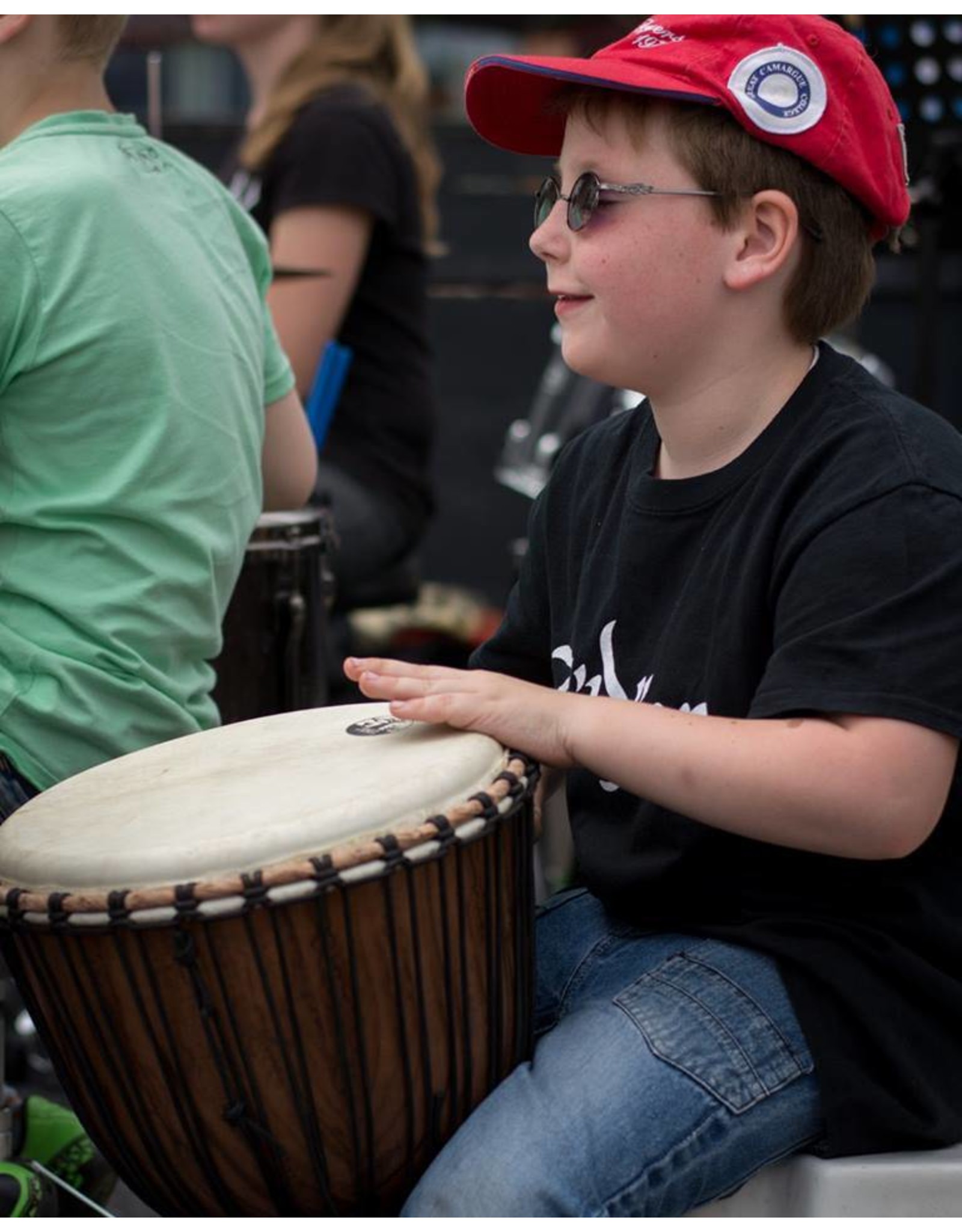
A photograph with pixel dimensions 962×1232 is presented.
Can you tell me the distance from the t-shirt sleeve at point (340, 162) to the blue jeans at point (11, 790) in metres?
1.95

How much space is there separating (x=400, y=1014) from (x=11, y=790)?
22.0 inches

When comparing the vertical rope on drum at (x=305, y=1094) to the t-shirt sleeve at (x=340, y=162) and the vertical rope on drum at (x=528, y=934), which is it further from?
the t-shirt sleeve at (x=340, y=162)

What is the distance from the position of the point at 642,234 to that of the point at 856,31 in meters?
2.96

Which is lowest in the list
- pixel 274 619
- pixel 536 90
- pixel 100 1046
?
pixel 274 619

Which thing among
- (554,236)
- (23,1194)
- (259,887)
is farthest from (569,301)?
(23,1194)

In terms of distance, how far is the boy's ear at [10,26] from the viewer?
2.08m

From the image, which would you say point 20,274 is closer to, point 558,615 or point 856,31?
point 558,615

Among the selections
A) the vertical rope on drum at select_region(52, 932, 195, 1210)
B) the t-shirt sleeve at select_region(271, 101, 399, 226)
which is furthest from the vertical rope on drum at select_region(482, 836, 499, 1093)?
the t-shirt sleeve at select_region(271, 101, 399, 226)

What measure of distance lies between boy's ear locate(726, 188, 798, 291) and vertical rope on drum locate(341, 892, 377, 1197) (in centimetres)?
71

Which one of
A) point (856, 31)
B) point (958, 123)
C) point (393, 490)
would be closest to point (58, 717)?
point (393, 490)

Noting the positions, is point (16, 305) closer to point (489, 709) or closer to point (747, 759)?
point (489, 709)

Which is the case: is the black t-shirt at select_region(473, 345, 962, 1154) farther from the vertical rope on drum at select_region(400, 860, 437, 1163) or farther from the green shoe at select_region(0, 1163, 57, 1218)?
the green shoe at select_region(0, 1163, 57, 1218)

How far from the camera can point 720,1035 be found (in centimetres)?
159

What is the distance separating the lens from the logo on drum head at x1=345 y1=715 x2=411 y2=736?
1.71 m
